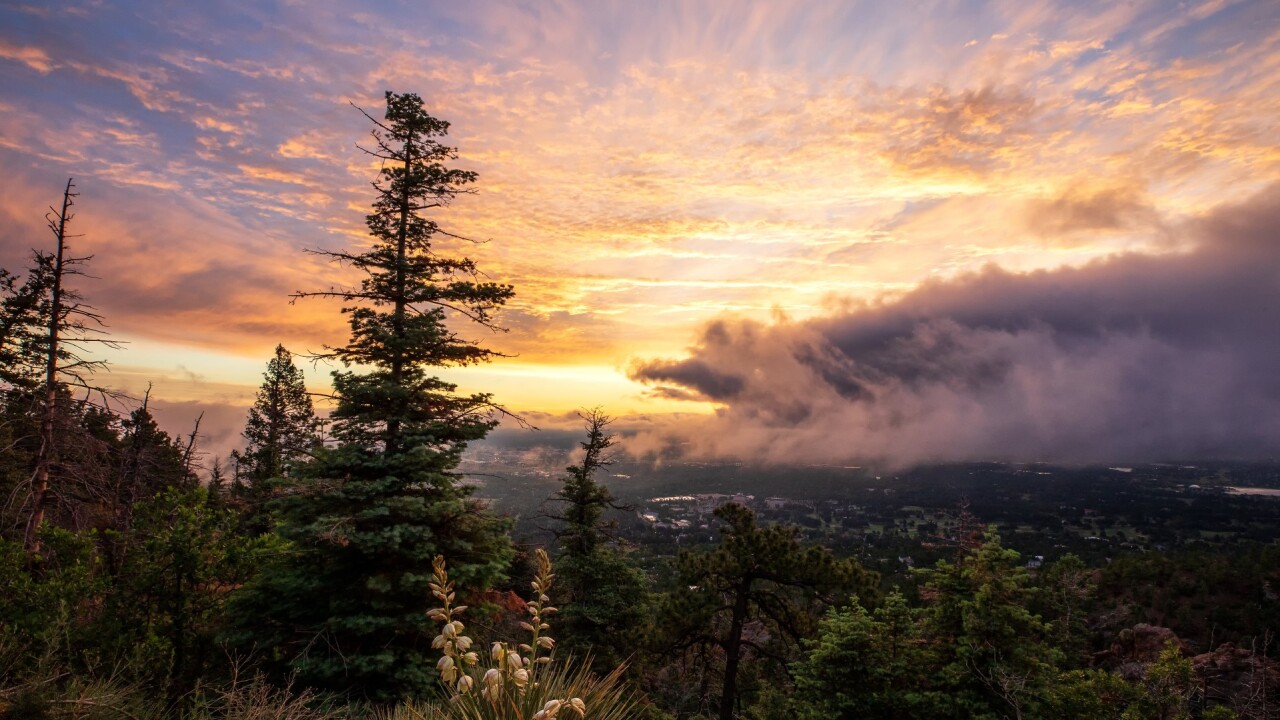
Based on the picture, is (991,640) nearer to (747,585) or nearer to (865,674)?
(865,674)

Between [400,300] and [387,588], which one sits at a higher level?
[400,300]

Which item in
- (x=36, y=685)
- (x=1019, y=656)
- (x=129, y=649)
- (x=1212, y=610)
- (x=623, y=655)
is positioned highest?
(x=36, y=685)

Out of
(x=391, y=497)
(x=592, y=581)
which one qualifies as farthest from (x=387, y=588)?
(x=592, y=581)

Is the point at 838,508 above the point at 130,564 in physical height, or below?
below

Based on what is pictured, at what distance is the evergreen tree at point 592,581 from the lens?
18375mm

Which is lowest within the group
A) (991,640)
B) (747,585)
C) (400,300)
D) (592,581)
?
(592,581)

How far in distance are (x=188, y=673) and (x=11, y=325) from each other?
53.0 feet

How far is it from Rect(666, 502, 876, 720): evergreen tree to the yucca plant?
34.7 feet

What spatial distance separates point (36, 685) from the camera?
4.87m

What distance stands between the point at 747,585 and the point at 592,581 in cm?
728

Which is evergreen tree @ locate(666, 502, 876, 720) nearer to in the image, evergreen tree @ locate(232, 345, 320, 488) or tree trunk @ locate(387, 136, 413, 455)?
tree trunk @ locate(387, 136, 413, 455)

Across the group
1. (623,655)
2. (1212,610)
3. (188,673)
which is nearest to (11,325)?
(188,673)

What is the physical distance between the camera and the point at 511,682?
3.17 m

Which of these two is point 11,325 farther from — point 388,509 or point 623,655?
point 623,655
